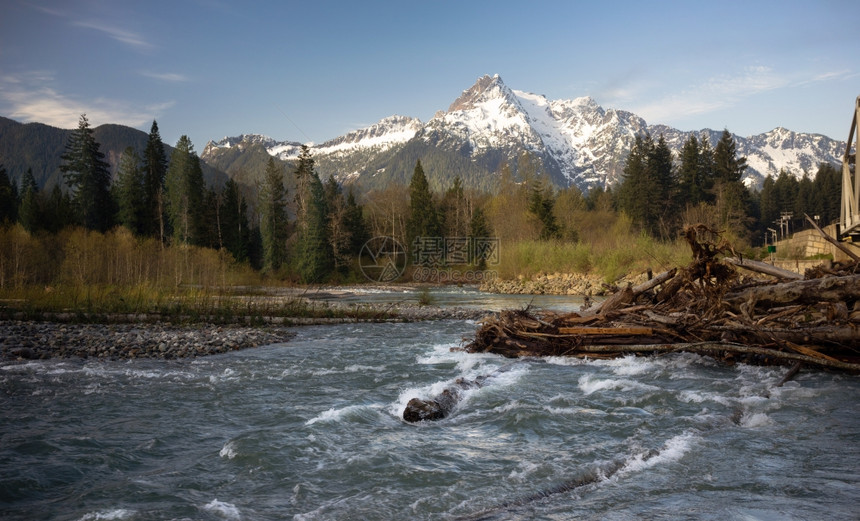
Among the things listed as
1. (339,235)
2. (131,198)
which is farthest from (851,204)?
(131,198)

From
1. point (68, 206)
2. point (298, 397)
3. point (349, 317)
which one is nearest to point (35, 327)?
point (349, 317)

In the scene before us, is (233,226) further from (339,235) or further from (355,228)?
(355,228)

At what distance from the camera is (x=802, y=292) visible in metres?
9.24

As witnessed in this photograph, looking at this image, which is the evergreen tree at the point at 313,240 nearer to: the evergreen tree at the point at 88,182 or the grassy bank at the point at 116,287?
the grassy bank at the point at 116,287

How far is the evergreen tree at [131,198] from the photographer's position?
170 feet

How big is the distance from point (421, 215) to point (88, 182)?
114 ft

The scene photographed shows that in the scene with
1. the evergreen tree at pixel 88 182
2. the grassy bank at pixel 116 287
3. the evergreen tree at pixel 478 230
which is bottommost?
the grassy bank at pixel 116 287

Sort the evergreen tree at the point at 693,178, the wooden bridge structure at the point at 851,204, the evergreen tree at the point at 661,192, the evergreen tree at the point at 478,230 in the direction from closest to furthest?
the wooden bridge structure at the point at 851,204 < the evergreen tree at the point at 478,230 < the evergreen tree at the point at 661,192 < the evergreen tree at the point at 693,178

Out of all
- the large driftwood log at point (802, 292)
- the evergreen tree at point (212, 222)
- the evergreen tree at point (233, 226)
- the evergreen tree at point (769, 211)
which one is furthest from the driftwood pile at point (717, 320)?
the evergreen tree at point (769, 211)

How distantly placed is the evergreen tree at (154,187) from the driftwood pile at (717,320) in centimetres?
4665

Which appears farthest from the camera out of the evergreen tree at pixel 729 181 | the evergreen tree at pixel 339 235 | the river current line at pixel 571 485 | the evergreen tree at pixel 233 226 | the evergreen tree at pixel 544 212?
the evergreen tree at pixel 729 181

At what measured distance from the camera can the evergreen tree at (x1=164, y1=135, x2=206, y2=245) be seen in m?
52.4

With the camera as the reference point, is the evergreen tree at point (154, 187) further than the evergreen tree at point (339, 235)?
No

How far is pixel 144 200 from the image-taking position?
5316 cm
